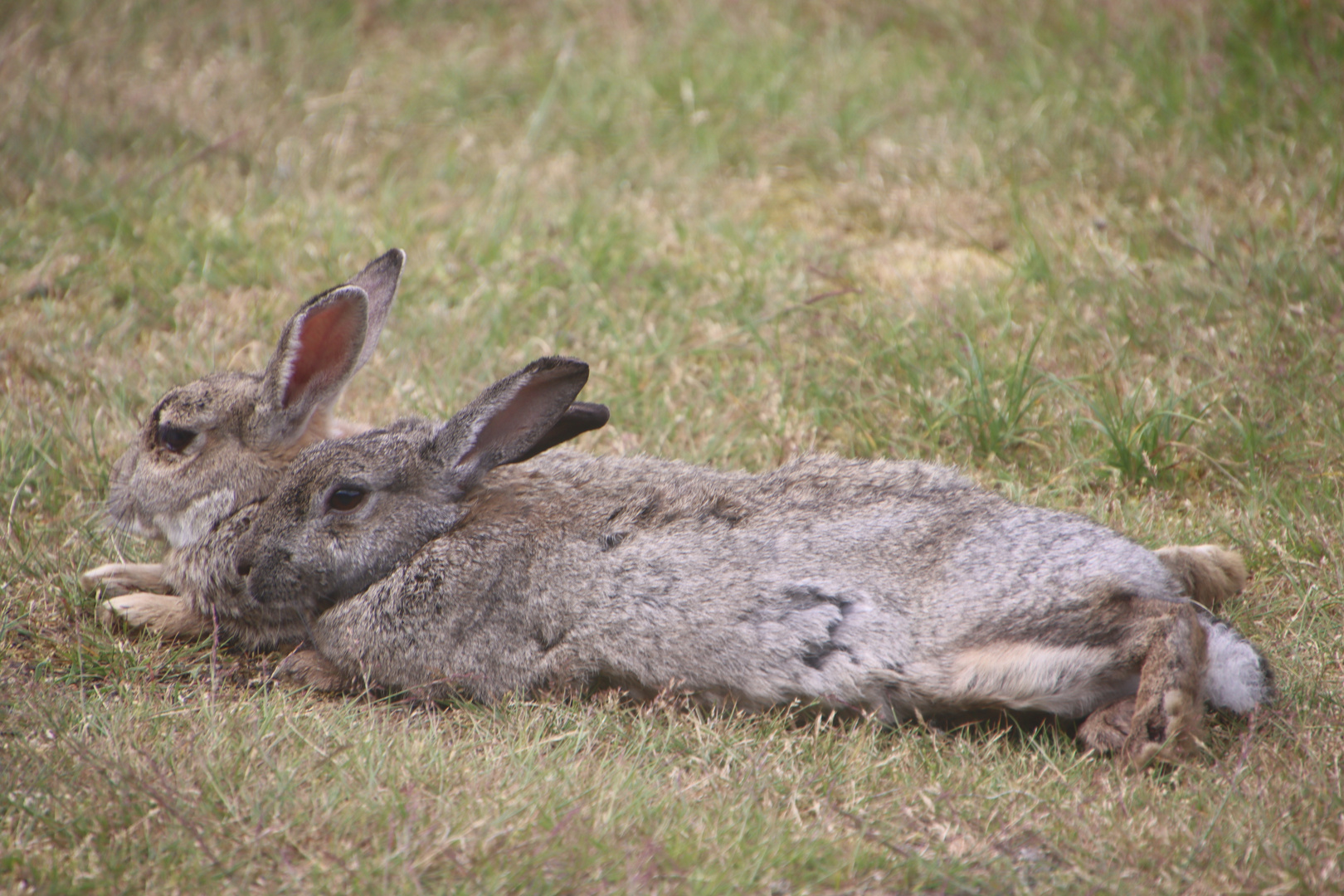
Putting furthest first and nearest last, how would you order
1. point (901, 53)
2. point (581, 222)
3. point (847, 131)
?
point (901, 53) → point (847, 131) → point (581, 222)

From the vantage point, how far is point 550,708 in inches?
146

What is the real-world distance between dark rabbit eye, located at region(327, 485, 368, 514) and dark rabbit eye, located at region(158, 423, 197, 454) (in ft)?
→ 2.09

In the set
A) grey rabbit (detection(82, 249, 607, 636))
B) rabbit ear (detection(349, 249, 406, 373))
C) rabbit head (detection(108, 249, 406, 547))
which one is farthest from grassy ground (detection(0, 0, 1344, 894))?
rabbit ear (detection(349, 249, 406, 373))

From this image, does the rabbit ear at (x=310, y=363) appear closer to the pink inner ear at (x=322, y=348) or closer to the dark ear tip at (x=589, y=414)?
the pink inner ear at (x=322, y=348)

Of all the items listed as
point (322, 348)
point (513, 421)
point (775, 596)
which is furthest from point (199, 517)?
point (775, 596)

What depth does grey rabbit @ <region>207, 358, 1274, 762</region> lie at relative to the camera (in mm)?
3469

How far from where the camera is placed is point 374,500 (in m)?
4.06

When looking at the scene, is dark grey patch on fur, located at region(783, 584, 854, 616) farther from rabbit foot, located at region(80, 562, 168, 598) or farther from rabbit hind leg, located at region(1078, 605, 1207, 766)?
rabbit foot, located at region(80, 562, 168, 598)

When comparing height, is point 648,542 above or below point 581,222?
below

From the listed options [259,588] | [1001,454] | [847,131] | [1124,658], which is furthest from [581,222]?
[1124,658]

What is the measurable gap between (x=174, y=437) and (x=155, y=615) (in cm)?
64

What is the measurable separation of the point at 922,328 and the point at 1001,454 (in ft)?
2.52

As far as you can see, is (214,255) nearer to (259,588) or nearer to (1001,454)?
(259,588)

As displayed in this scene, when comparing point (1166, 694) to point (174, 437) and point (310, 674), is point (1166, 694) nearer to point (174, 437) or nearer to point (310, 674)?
point (310, 674)
